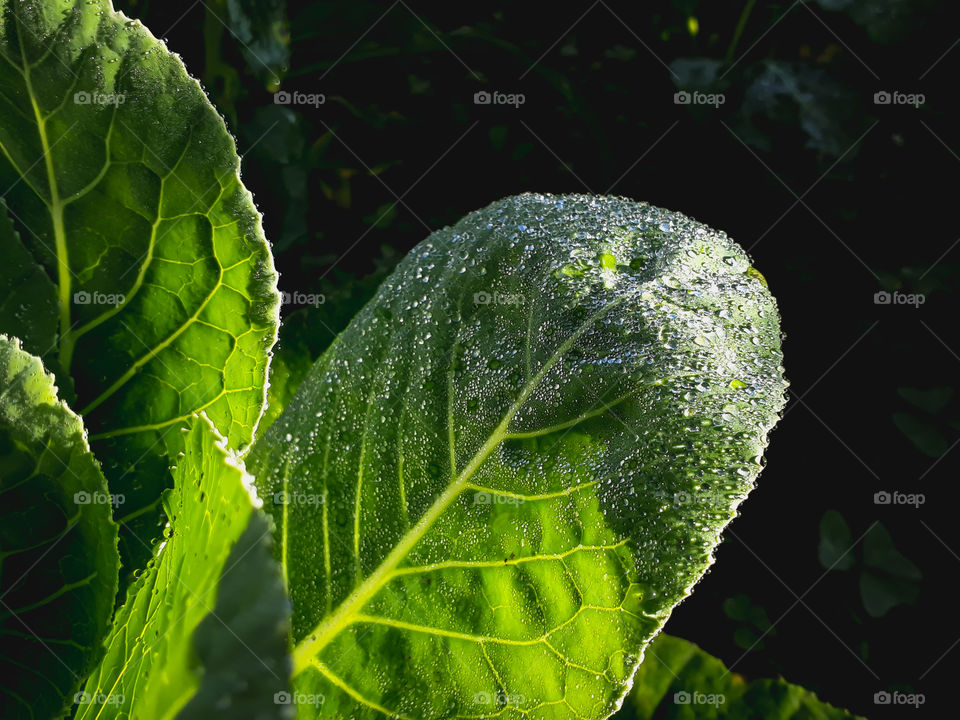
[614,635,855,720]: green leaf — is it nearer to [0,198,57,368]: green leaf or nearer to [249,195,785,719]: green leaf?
[249,195,785,719]: green leaf

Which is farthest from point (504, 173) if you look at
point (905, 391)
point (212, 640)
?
point (212, 640)

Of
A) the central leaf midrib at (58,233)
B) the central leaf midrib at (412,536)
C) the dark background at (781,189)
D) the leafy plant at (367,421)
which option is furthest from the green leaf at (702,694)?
the central leaf midrib at (58,233)

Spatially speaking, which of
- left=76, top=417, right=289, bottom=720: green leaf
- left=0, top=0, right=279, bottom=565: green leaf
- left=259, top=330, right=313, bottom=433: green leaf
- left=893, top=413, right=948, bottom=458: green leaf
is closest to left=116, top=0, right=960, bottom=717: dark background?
left=893, top=413, right=948, bottom=458: green leaf

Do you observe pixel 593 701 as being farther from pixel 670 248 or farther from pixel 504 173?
pixel 504 173

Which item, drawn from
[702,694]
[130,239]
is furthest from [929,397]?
[130,239]

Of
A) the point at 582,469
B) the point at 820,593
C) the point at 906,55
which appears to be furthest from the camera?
the point at 820,593

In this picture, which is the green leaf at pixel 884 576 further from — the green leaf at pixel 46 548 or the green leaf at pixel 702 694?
the green leaf at pixel 46 548

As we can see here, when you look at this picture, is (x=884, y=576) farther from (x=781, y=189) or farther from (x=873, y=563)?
(x=781, y=189)
